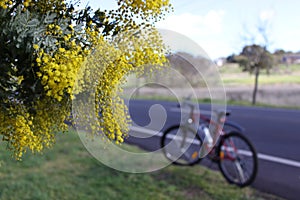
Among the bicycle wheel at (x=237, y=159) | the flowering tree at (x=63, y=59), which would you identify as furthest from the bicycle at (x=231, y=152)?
the flowering tree at (x=63, y=59)

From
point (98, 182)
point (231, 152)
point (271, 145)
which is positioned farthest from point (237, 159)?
point (271, 145)

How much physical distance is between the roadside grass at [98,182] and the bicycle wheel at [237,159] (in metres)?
Answer: 0.13

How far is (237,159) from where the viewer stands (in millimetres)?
4395

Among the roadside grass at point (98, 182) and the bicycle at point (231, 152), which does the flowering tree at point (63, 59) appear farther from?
the bicycle at point (231, 152)

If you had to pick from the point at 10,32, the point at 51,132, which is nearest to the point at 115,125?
the point at 51,132

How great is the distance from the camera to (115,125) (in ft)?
3.71

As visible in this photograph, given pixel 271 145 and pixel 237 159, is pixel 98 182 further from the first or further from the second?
pixel 271 145

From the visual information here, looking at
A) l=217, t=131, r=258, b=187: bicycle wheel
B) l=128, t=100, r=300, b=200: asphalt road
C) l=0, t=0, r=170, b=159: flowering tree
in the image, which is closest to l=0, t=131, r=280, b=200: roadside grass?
l=217, t=131, r=258, b=187: bicycle wheel

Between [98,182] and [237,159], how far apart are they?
1664 millimetres

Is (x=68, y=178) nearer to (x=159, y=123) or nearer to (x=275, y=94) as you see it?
(x=159, y=123)

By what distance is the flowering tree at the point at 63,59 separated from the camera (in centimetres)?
103

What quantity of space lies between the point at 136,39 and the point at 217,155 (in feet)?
11.9

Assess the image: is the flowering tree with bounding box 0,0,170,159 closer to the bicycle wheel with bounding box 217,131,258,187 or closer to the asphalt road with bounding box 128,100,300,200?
the asphalt road with bounding box 128,100,300,200

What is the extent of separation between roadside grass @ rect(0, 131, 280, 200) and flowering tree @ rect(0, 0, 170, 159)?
7.53 ft
